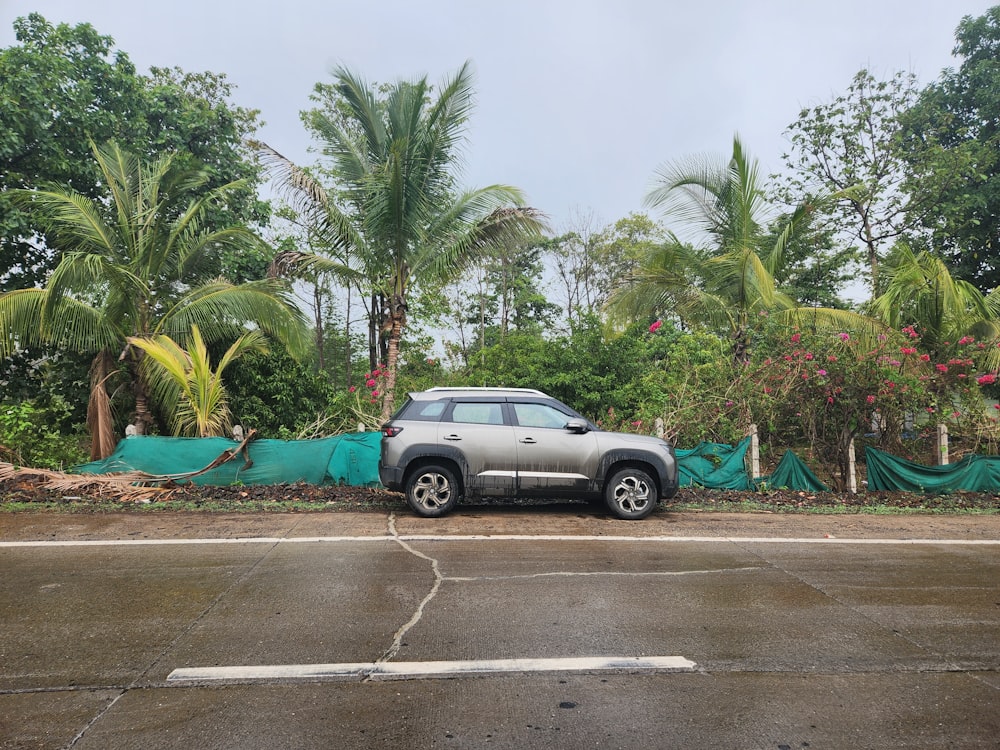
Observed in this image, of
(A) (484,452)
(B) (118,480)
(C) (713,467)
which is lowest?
(B) (118,480)

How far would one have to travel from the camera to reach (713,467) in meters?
11.0

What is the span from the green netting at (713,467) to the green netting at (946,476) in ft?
8.48

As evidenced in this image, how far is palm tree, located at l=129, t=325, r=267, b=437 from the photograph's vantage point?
35.5 ft

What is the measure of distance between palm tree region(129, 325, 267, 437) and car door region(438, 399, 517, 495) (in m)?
5.06

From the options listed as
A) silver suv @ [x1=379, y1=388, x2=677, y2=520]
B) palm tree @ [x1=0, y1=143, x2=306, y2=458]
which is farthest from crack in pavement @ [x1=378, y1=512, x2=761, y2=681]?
palm tree @ [x1=0, y1=143, x2=306, y2=458]

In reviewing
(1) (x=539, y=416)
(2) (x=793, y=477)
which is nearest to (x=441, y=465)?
(1) (x=539, y=416)

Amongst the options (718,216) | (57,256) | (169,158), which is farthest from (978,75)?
(57,256)

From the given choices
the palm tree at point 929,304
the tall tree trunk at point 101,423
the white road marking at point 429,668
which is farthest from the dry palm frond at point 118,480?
the palm tree at point 929,304

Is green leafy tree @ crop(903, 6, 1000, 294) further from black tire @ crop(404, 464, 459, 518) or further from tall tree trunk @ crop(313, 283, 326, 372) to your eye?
tall tree trunk @ crop(313, 283, 326, 372)

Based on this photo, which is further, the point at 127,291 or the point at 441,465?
the point at 127,291

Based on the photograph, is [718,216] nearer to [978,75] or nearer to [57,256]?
[978,75]

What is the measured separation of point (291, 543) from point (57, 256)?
12.7 metres

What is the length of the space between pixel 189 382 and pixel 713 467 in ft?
30.5

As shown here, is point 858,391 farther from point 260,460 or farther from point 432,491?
point 260,460
